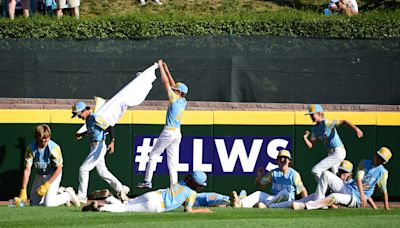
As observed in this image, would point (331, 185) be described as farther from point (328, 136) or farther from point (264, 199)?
point (328, 136)

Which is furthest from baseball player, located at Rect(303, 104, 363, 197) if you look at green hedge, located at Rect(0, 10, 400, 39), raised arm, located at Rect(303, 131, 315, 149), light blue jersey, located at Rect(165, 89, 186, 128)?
green hedge, located at Rect(0, 10, 400, 39)

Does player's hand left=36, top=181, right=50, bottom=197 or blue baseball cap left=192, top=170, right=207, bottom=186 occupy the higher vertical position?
blue baseball cap left=192, top=170, right=207, bottom=186

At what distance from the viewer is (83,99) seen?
21.5 metres

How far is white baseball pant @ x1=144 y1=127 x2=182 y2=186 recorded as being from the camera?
19188 millimetres

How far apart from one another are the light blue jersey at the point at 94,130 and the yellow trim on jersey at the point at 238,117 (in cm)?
165

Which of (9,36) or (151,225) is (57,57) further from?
(151,225)

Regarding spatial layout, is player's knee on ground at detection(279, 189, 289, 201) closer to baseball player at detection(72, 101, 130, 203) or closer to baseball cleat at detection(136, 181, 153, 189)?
baseball cleat at detection(136, 181, 153, 189)

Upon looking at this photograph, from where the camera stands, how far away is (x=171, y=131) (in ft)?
62.9

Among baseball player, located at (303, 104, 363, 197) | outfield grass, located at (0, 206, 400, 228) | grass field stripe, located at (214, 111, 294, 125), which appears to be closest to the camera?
outfield grass, located at (0, 206, 400, 228)

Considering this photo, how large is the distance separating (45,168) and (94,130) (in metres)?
1.50

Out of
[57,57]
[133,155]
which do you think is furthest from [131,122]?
[57,57]

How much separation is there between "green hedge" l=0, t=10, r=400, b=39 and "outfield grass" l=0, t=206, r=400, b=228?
20.1ft

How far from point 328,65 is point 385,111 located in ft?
4.50

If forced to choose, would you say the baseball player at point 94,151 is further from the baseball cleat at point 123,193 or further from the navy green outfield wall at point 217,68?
the navy green outfield wall at point 217,68
